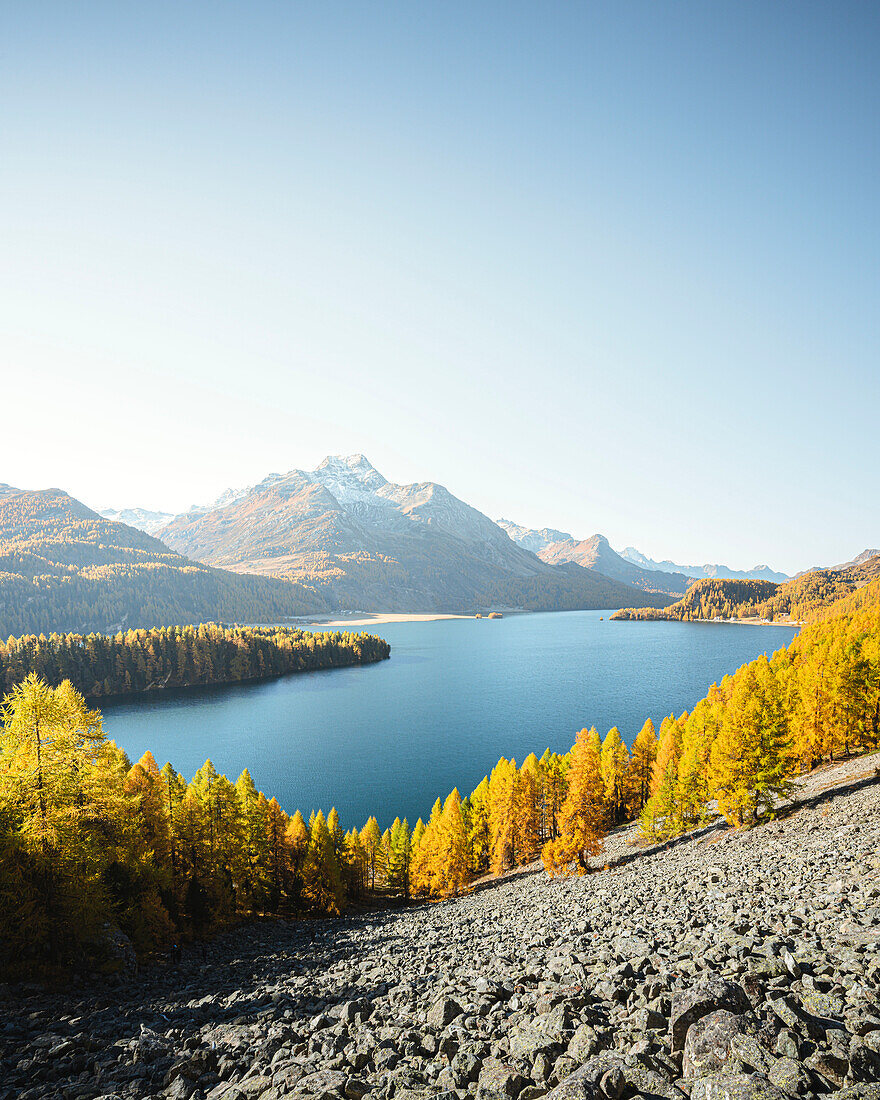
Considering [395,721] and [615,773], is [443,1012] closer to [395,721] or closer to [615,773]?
[615,773]

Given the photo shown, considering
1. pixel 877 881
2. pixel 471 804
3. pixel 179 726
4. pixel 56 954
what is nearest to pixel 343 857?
pixel 471 804

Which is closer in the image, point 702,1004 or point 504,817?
point 702,1004

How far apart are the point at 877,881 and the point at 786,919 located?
15.8 feet

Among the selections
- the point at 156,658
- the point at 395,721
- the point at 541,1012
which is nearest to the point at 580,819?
the point at 541,1012

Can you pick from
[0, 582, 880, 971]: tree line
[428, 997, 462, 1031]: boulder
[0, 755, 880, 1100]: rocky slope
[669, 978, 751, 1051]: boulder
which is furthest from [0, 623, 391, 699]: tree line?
[669, 978, 751, 1051]: boulder

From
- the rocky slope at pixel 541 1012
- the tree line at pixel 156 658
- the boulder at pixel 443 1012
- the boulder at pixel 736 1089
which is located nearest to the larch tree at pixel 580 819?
the rocky slope at pixel 541 1012

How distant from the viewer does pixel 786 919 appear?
50.1 feet

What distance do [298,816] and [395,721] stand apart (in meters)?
61.1

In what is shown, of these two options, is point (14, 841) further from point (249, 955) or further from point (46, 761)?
point (249, 955)

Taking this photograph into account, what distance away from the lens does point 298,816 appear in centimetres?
4494

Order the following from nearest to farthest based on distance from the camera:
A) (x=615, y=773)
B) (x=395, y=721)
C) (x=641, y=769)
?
1. (x=615, y=773)
2. (x=641, y=769)
3. (x=395, y=721)

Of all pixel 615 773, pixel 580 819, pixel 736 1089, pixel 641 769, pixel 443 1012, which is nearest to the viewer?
pixel 736 1089

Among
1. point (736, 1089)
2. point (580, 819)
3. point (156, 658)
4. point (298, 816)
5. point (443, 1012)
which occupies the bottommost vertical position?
point (156, 658)

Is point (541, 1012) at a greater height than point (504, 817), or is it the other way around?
point (541, 1012)
